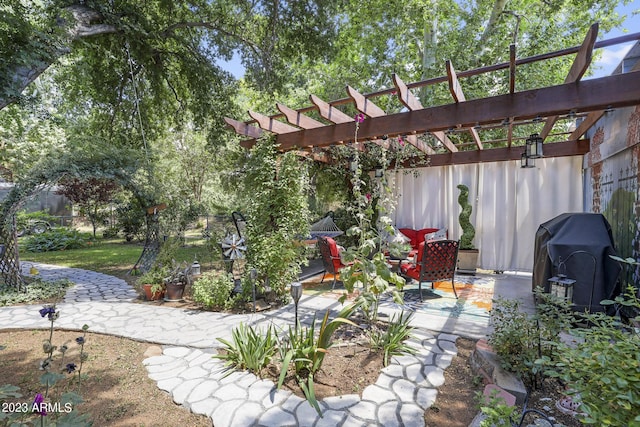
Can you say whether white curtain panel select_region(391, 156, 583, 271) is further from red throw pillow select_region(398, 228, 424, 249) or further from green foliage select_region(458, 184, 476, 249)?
red throw pillow select_region(398, 228, 424, 249)

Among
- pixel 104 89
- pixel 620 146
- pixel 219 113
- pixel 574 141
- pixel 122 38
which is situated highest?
pixel 122 38

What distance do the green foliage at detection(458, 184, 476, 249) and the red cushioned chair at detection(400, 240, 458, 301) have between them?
2.27 m

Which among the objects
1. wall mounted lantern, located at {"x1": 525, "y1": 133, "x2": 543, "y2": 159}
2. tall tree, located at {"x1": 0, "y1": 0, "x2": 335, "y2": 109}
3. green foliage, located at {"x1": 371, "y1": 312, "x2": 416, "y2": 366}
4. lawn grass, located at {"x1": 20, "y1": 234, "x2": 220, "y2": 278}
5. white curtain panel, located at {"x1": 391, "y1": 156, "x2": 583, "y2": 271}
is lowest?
lawn grass, located at {"x1": 20, "y1": 234, "x2": 220, "y2": 278}

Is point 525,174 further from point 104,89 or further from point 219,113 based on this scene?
point 104,89

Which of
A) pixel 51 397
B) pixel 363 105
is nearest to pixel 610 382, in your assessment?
pixel 51 397

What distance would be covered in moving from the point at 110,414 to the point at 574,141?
24.8 feet

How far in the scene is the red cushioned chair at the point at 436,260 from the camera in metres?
4.45

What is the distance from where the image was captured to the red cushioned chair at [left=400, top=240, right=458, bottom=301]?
445cm

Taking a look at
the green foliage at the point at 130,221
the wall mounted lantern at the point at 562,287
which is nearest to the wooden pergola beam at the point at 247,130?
the wall mounted lantern at the point at 562,287

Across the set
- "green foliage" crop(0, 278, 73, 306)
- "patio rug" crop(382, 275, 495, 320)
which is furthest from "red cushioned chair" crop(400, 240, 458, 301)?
"green foliage" crop(0, 278, 73, 306)

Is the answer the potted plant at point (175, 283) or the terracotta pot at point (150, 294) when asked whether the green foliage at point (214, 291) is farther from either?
the terracotta pot at point (150, 294)

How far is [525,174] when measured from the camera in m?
6.46

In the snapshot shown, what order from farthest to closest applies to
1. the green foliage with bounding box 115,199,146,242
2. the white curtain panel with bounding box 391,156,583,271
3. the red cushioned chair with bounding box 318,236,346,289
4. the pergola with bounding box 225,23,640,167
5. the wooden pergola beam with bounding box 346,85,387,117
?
the green foliage with bounding box 115,199,146,242 → the white curtain panel with bounding box 391,156,583,271 → the red cushioned chair with bounding box 318,236,346,289 → the wooden pergola beam with bounding box 346,85,387,117 → the pergola with bounding box 225,23,640,167

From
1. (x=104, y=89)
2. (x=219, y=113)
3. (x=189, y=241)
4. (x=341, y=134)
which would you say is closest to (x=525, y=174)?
(x=341, y=134)
